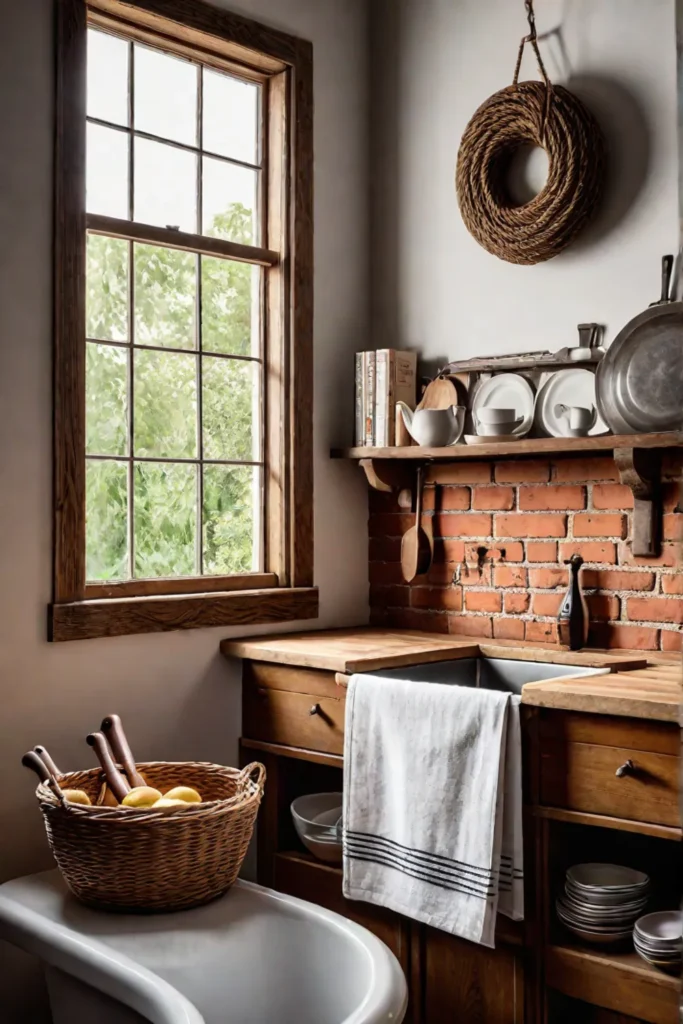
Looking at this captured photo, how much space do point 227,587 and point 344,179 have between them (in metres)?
1.34

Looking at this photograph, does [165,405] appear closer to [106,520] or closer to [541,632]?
[106,520]

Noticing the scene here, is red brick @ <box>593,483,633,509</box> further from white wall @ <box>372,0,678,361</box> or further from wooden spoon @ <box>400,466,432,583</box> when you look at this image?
wooden spoon @ <box>400,466,432,583</box>

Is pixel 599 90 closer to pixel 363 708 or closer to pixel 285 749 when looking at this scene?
pixel 363 708

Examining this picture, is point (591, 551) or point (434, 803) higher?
point (591, 551)

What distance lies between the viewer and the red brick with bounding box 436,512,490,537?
307cm

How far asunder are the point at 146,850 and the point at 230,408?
1.38 m

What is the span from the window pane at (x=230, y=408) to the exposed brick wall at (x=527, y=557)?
19.3 inches

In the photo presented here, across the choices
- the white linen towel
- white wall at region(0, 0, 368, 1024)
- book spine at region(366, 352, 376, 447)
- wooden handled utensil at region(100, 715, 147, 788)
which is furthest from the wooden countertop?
book spine at region(366, 352, 376, 447)

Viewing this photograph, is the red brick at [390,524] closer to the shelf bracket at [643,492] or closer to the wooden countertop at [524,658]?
the wooden countertop at [524,658]

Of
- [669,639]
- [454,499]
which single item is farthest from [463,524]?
[669,639]

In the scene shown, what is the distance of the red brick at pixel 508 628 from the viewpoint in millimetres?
2975

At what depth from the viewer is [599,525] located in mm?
2809

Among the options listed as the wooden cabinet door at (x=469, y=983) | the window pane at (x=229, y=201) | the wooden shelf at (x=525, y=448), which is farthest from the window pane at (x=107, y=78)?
the wooden cabinet door at (x=469, y=983)

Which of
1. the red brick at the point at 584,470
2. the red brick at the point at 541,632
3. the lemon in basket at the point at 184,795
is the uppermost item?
the red brick at the point at 584,470
